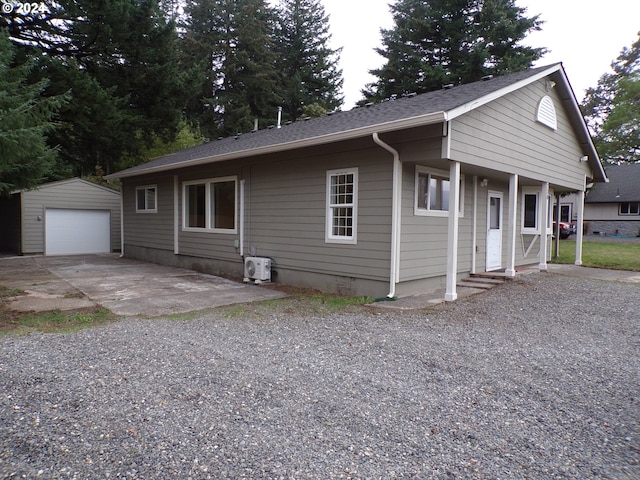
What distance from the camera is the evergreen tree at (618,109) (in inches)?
1199

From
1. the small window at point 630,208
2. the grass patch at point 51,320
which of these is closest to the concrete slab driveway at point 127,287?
the grass patch at point 51,320

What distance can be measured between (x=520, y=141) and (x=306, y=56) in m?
23.9

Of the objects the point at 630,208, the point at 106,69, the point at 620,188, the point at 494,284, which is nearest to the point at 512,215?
the point at 494,284

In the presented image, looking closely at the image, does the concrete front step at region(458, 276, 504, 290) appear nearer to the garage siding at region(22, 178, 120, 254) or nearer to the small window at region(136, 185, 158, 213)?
the small window at region(136, 185, 158, 213)

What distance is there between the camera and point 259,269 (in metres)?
8.84

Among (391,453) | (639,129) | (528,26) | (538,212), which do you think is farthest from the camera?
(639,129)

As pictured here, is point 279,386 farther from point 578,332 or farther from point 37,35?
point 37,35

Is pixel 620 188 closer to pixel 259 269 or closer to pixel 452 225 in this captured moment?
pixel 452 225

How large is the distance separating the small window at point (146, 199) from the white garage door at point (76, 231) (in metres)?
3.85

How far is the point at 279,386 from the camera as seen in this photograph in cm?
344

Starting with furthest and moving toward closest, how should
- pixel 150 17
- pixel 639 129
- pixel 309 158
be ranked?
pixel 639 129 < pixel 150 17 < pixel 309 158

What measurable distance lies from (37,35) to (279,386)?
14.1 metres

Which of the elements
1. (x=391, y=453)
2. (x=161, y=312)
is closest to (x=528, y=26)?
(x=161, y=312)
